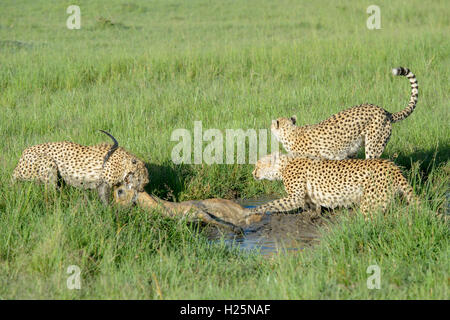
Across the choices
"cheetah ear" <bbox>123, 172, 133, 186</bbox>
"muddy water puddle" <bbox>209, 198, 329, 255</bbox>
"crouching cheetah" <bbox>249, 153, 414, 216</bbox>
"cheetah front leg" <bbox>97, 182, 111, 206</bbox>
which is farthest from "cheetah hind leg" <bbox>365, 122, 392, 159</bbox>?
"cheetah front leg" <bbox>97, 182, 111, 206</bbox>

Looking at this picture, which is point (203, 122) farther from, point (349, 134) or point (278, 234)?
point (278, 234)

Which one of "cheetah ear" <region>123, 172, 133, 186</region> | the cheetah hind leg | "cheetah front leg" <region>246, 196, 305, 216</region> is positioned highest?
the cheetah hind leg

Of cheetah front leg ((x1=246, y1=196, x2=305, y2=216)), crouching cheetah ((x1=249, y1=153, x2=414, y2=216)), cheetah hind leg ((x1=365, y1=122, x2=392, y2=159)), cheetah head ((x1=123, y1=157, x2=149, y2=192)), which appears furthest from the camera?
cheetah hind leg ((x1=365, y1=122, x2=392, y2=159))

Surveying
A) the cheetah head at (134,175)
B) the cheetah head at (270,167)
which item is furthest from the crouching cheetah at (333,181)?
the cheetah head at (134,175)

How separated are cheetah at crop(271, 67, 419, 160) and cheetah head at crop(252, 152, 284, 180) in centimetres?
50

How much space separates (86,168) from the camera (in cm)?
638

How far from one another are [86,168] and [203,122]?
9.27ft

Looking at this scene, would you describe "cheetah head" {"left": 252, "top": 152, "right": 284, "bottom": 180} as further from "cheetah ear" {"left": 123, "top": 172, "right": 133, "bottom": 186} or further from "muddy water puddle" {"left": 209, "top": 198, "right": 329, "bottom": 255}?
"cheetah ear" {"left": 123, "top": 172, "right": 133, "bottom": 186}

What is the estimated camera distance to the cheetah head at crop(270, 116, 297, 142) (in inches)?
295

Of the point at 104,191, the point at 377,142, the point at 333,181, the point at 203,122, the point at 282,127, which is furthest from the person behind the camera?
the point at 203,122

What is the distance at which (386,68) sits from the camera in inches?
456

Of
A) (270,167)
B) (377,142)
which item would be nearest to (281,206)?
(270,167)
